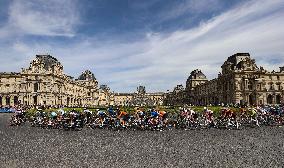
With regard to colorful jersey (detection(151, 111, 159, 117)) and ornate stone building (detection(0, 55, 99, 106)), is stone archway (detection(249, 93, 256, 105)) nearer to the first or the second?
ornate stone building (detection(0, 55, 99, 106))

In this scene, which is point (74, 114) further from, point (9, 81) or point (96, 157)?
point (9, 81)

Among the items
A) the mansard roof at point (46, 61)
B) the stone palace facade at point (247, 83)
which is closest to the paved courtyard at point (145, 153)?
the stone palace facade at point (247, 83)

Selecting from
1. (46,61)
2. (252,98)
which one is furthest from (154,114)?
(46,61)

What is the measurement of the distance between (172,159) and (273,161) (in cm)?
380

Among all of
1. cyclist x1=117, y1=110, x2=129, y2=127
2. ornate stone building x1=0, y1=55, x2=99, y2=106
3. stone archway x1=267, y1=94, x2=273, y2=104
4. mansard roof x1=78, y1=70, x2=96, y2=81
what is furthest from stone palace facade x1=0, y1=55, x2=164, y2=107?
cyclist x1=117, y1=110, x2=129, y2=127

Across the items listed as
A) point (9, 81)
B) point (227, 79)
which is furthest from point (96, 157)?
point (9, 81)

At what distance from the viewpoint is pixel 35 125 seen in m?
30.1

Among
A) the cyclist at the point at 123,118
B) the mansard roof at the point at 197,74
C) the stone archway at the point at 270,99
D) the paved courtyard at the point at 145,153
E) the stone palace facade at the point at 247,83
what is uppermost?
the mansard roof at the point at 197,74

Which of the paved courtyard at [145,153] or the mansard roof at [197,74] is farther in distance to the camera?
the mansard roof at [197,74]

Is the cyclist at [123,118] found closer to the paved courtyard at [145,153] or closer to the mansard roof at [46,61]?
the paved courtyard at [145,153]

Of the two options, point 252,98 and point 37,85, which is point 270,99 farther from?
point 37,85

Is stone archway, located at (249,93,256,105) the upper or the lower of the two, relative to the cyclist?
upper

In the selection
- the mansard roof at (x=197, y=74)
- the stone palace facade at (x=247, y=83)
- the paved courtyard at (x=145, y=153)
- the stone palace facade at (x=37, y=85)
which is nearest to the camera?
the paved courtyard at (x=145, y=153)

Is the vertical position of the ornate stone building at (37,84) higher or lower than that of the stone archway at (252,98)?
higher
